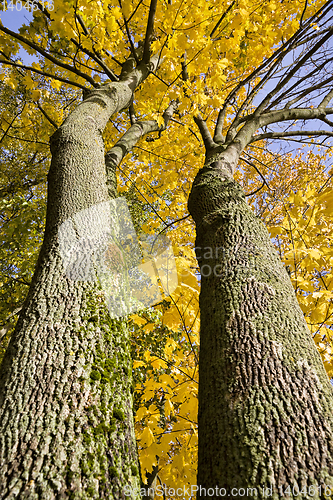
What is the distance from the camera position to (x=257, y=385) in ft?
2.85

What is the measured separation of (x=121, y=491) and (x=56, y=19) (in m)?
3.12

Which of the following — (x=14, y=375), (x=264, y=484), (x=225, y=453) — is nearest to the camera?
(x=264, y=484)

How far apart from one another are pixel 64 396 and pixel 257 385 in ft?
2.01

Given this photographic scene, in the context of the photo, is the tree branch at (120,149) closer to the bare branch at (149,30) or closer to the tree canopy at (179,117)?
the tree canopy at (179,117)

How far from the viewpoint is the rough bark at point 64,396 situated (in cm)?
69

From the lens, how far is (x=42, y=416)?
78cm

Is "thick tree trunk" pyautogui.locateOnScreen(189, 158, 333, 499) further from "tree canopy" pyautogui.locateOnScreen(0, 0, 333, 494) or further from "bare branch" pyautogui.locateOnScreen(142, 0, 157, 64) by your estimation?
"bare branch" pyautogui.locateOnScreen(142, 0, 157, 64)

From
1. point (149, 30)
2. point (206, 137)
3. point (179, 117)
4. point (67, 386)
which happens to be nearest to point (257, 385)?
point (67, 386)

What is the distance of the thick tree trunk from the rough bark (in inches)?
11.7

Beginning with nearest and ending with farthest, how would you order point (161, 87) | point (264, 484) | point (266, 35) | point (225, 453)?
1. point (264, 484)
2. point (225, 453)
3. point (161, 87)
4. point (266, 35)

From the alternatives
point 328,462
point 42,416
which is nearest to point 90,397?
point 42,416

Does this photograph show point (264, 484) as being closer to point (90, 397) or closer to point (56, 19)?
point (90, 397)

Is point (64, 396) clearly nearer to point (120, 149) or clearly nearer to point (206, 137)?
point (120, 149)

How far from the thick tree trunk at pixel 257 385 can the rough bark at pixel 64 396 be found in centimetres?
30
